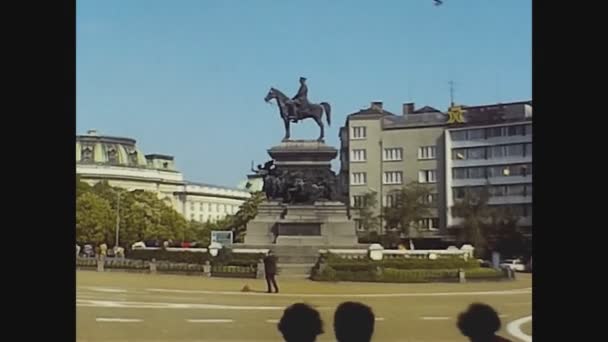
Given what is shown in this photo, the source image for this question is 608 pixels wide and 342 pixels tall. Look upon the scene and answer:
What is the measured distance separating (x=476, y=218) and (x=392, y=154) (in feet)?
8.44

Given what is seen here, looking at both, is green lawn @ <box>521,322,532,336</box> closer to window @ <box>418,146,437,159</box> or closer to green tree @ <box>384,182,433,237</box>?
green tree @ <box>384,182,433,237</box>

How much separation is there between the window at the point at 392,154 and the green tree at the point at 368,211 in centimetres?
63

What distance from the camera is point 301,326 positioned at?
4.00ft

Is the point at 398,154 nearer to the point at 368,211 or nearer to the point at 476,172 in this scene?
the point at 476,172

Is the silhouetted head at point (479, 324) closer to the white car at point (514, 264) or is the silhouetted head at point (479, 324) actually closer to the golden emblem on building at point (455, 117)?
the white car at point (514, 264)

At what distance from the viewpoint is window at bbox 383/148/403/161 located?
616 centimetres

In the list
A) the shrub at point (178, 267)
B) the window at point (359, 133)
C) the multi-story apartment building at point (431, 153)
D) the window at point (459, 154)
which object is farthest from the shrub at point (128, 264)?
the window at point (459, 154)

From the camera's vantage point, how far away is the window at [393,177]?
6172 mm

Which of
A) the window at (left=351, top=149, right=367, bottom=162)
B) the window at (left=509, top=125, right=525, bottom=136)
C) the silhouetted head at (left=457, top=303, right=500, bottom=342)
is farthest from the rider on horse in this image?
the silhouetted head at (left=457, top=303, right=500, bottom=342)

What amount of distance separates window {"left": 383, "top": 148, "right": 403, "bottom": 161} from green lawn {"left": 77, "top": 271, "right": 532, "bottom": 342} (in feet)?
3.41
